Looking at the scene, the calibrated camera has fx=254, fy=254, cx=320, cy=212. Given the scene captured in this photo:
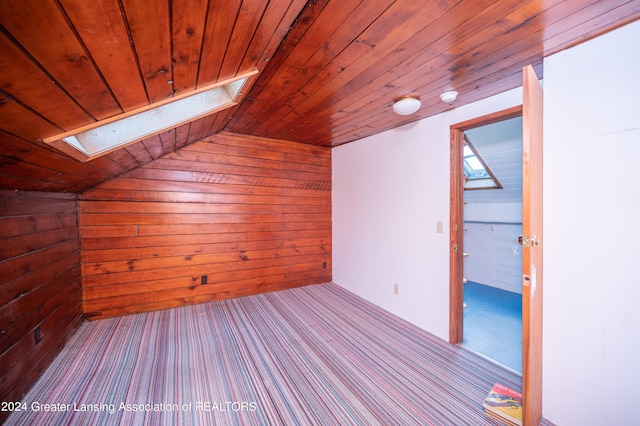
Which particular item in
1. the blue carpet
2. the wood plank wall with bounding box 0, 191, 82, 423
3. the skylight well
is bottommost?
the blue carpet

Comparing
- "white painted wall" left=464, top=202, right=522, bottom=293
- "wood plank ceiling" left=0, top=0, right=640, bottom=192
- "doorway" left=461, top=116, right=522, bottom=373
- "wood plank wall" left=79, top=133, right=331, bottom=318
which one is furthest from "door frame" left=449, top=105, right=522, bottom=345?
"wood plank wall" left=79, top=133, right=331, bottom=318

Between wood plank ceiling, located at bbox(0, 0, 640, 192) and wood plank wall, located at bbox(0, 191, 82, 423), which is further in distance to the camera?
wood plank wall, located at bbox(0, 191, 82, 423)

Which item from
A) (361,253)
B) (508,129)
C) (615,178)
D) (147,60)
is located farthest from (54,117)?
(508,129)

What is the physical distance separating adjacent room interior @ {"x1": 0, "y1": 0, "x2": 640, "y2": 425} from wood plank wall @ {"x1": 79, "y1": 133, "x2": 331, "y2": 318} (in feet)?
0.09

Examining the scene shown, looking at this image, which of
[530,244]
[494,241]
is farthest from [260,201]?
[494,241]

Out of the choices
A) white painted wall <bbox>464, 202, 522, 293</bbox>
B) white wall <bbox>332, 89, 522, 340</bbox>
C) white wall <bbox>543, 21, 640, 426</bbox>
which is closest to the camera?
white wall <bbox>543, 21, 640, 426</bbox>

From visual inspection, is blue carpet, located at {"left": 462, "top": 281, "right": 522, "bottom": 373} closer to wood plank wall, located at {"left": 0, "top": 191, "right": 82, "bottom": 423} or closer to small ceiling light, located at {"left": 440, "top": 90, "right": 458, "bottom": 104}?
small ceiling light, located at {"left": 440, "top": 90, "right": 458, "bottom": 104}

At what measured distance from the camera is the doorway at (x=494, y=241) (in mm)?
2396

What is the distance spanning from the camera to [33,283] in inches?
71.2

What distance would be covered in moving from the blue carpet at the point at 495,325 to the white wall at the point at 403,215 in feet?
1.12

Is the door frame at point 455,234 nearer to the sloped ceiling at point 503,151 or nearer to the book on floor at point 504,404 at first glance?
the book on floor at point 504,404

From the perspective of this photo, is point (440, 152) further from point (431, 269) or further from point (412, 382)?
point (412, 382)

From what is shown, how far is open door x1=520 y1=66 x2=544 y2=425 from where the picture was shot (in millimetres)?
1277

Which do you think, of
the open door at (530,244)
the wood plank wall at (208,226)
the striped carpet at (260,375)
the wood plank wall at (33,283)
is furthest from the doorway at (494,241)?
the wood plank wall at (33,283)
